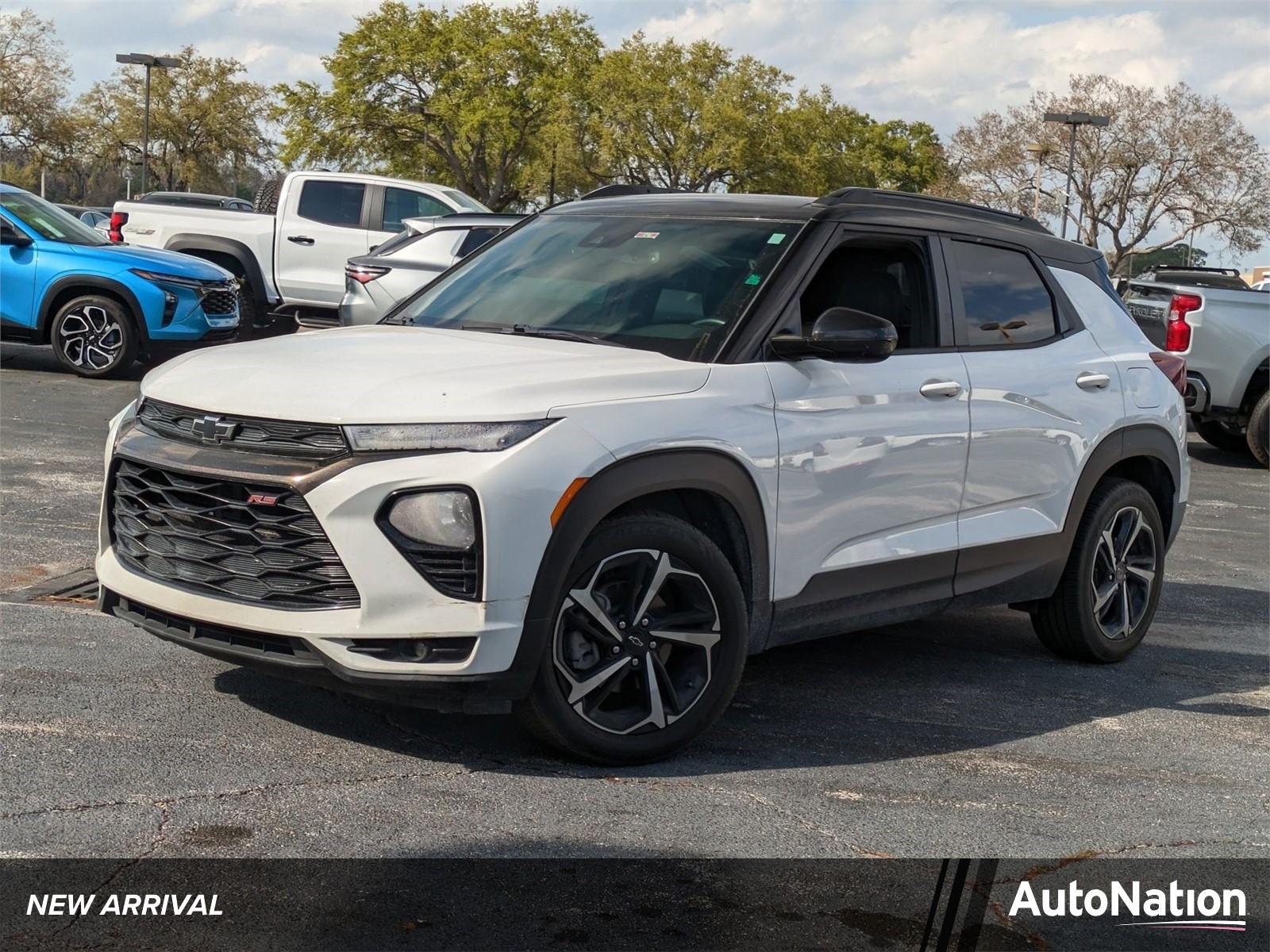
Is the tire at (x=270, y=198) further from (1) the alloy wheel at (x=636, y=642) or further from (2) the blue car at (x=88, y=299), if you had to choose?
(1) the alloy wheel at (x=636, y=642)

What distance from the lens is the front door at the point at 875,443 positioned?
4984mm

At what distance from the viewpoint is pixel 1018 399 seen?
582 cm

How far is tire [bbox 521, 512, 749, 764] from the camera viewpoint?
4.43m

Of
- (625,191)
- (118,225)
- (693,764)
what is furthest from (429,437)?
(118,225)

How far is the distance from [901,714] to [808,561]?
833 millimetres

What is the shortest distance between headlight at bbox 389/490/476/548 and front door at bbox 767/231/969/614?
1155mm

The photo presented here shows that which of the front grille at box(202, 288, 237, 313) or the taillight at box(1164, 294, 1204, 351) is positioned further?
the front grille at box(202, 288, 237, 313)

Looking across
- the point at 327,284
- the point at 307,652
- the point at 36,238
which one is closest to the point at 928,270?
the point at 307,652

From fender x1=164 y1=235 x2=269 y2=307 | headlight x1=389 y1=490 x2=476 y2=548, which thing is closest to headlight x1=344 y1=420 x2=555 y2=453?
headlight x1=389 y1=490 x2=476 y2=548

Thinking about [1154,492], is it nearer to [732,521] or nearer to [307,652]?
[732,521]

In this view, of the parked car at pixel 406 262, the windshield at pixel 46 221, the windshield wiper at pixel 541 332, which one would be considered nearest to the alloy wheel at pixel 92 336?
the windshield at pixel 46 221

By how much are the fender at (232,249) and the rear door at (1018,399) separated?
1329 cm

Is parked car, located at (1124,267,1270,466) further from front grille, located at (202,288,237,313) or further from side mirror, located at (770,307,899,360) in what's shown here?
side mirror, located at (770,307,899,360)

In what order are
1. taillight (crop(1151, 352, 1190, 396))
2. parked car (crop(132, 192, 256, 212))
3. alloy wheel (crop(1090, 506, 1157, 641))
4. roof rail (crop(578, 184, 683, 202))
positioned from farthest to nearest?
parked car (crop(132, 192, 256, 212)), taillight (crop(1151, 352, 1190, 396)), alloy wheel (crop(1090, 506, 1157, 641)), roof rail (crop(578, 184, 683, 202))
